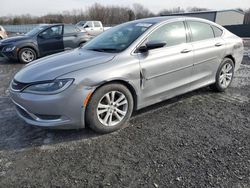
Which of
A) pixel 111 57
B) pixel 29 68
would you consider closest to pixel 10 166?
pixel 29 68

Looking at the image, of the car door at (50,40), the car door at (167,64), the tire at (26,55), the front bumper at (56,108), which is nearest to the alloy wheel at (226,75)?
the car door at (167,64)

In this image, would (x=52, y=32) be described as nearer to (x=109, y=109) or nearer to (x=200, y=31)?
(x=200, y=31)

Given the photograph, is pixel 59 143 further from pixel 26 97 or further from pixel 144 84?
pixel 144 84

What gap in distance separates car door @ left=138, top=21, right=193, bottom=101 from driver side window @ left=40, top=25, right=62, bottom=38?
6365 millimetres

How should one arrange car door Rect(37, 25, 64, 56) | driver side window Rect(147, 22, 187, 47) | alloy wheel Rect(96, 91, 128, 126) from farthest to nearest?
car door Rect(37, 25, 64, 56) < driver side window Rect(147, 22, 187, 47) < alloy wheel Rect(96, 91, 128, 126)

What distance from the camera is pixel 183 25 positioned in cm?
365

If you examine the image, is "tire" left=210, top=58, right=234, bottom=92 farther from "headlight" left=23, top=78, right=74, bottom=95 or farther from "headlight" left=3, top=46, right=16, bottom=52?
"headlight" left=3, top=46, right=16, bottom=52

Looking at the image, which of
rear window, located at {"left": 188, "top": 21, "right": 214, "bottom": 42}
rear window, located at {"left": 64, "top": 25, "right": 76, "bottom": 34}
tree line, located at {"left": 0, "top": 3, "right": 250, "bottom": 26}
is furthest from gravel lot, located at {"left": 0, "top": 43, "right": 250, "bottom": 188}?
tree line, located at {"left": 0, "top": 3, "right": 250, "bottom": 26}

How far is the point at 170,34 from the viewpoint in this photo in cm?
345

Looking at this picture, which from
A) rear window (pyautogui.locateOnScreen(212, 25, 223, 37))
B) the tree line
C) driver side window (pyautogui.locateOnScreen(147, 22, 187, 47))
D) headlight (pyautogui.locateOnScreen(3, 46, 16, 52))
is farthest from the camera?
the tree line

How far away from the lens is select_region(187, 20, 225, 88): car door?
3730mm

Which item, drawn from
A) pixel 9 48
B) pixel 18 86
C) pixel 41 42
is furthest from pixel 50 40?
pixel 18 86

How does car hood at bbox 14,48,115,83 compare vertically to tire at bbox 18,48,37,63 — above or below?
above

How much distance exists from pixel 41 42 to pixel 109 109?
6.60 metres
